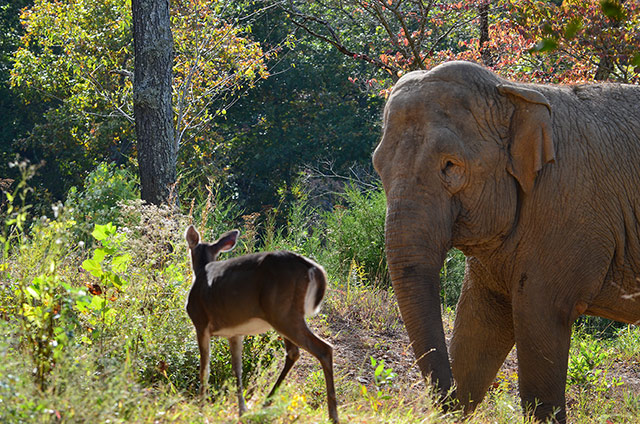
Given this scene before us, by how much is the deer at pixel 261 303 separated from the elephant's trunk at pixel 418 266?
122 centimetres

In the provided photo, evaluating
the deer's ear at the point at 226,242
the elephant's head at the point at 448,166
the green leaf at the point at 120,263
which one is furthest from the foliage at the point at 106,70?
the deer's ear at the point at 226,242

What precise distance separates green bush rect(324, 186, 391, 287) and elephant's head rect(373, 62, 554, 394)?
5.05m

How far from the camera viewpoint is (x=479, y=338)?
7285 millimetres

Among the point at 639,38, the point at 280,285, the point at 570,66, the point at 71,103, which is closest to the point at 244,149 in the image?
the point at 71,103

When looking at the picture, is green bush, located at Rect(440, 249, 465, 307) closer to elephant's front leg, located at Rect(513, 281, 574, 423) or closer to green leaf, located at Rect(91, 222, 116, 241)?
elephant's front leg, located at Rect(513, 281, 574, 423)

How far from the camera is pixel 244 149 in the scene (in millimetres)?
25406

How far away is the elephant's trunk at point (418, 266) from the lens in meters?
5.93

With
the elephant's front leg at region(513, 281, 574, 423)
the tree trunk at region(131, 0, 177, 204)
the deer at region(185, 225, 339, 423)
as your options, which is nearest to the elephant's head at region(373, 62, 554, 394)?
the elephant's front leg at region(513, 281, 574, 423)

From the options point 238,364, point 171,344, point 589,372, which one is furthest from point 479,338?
point 238,364

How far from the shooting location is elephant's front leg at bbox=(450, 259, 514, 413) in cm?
725

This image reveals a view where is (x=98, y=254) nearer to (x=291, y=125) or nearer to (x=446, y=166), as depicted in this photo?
(x=446, y=166)

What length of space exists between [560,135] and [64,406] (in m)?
4.19

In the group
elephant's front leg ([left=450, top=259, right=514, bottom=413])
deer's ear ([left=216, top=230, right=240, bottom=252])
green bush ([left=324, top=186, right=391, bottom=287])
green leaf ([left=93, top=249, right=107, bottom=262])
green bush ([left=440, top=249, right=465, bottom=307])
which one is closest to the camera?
deer's ear ([left=216, top=230, right=240, bottom=252])

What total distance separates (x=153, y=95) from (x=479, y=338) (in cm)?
494
